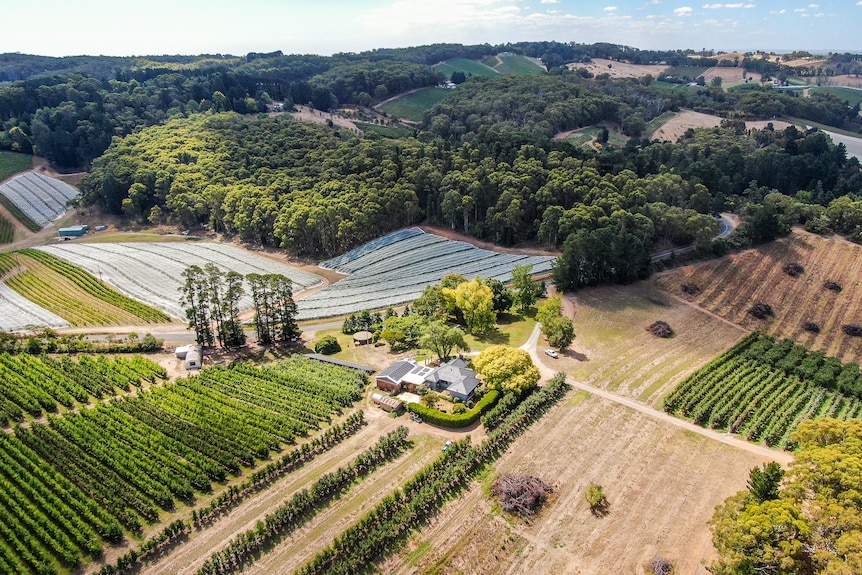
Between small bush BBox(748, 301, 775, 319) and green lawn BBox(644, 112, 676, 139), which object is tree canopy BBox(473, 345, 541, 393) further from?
green lawn BBox(644, 112, 676, 139)


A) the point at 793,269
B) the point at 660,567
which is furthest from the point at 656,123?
the point at 660,567

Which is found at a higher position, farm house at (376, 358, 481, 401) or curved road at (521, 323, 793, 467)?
farm house at (376, 358, 481, 401)

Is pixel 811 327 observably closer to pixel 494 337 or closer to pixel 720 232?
pixel 720 232

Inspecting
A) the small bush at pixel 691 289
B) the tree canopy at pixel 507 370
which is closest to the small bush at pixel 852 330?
the small bush at pixel 691 289

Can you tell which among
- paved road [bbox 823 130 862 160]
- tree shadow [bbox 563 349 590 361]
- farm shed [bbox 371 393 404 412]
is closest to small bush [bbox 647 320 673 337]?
tree shadow [bbox 563 349 590 361]

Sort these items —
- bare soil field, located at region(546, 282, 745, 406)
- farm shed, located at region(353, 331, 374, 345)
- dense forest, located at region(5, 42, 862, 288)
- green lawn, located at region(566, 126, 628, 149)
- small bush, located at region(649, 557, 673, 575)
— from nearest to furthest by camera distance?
small bush, located at region(649, 557, 673, 575), bare soil field, located at region(546, 282, 745, 406), farm shed, located at region(353, 331, 374, 345), dense forest, located at region(5, 42, 862, 288), green lawn, located at region(566, 126, 628, 149)

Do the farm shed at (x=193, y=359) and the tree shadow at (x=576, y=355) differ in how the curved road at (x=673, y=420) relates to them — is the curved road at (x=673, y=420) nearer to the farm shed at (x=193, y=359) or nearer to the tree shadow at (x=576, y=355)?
the tree shadow at (x=576, y=355)
